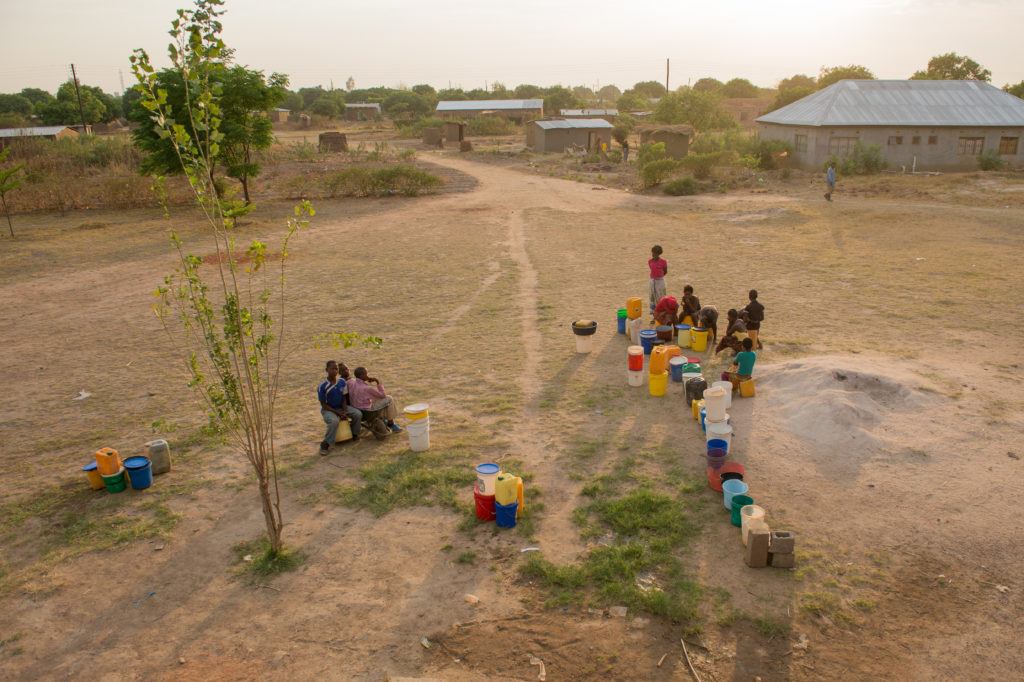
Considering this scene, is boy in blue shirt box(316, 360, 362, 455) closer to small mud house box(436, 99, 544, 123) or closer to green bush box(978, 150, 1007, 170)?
green bush box(978, 150, 1007, 170)

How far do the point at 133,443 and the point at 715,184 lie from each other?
23.5 m

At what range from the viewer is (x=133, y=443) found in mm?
7906

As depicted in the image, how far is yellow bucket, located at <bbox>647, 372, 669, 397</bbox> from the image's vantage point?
8.47 m

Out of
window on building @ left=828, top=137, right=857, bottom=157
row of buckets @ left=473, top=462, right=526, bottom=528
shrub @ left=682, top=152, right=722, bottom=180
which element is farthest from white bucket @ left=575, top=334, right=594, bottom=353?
window on building @ left=828, top=137, right=857, bottom=157

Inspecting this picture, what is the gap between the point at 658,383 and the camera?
8.50 m

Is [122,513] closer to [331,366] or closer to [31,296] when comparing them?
[331,366]

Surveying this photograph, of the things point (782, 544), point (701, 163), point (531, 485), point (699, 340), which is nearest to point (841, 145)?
point (701, 163)

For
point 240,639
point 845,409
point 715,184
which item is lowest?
point 240,639

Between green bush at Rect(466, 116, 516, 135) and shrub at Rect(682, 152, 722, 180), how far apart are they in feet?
97.8

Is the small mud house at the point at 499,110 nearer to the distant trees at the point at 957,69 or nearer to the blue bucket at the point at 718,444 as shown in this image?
the distant trees at the point at 957,69

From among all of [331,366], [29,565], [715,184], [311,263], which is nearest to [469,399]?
[331,366]

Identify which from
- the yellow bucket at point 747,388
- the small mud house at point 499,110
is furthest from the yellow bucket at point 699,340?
the small mud house at point 499,110

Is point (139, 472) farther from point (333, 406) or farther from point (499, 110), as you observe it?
point (499, 110)

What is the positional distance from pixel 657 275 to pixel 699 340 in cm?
170
